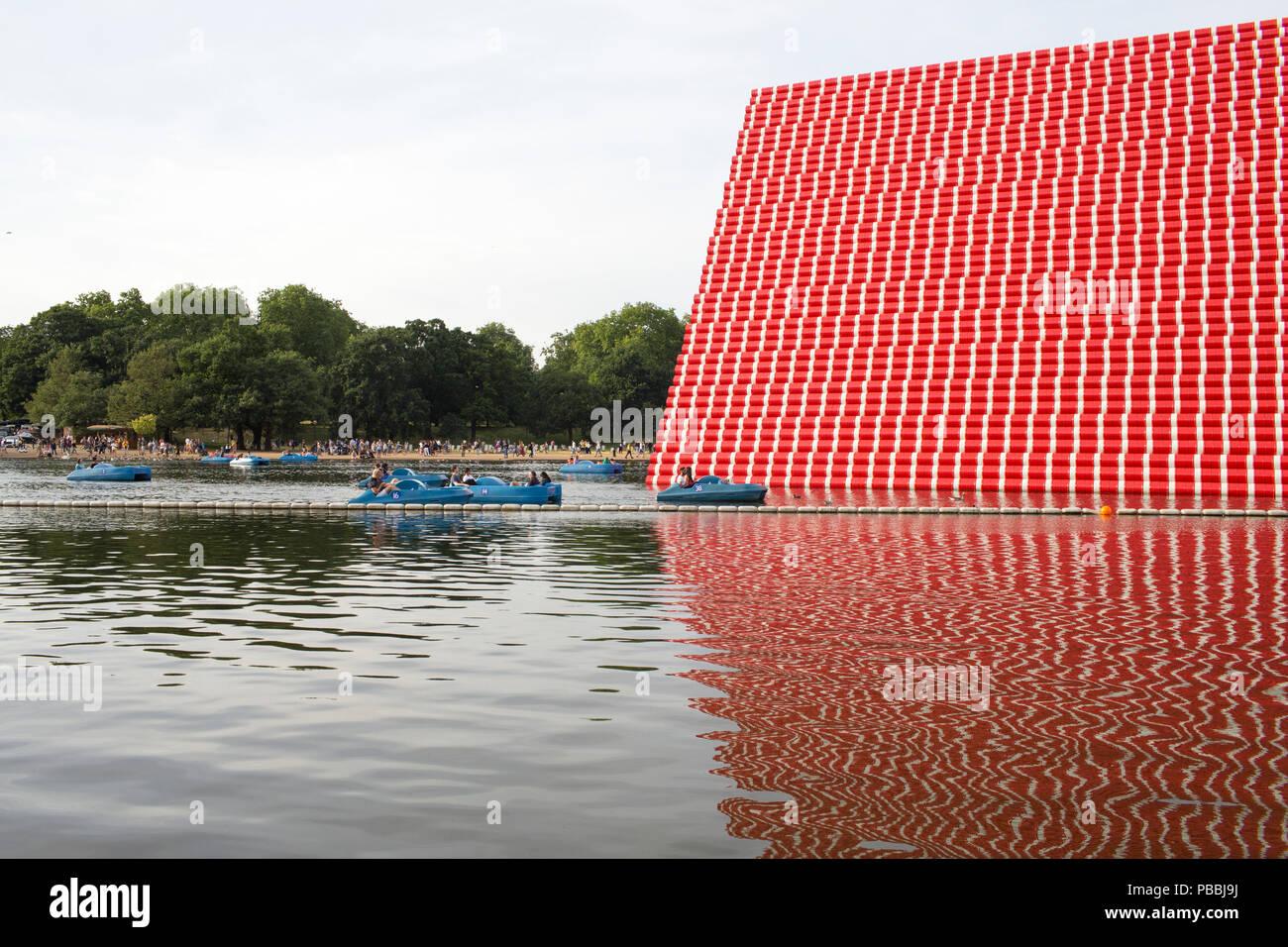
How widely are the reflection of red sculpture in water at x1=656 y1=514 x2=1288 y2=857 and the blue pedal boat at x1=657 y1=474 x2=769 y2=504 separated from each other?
15790 mm

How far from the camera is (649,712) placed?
975cm

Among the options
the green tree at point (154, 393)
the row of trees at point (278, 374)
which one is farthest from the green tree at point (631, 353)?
the green tree at point (154, 393)

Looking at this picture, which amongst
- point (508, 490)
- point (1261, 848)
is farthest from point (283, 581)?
point (508, 490)

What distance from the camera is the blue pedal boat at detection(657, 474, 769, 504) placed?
3669cm

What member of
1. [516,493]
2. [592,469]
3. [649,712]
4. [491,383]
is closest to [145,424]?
[491,383]

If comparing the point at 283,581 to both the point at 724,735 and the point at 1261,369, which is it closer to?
the point at 724,735

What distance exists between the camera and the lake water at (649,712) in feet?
22.9

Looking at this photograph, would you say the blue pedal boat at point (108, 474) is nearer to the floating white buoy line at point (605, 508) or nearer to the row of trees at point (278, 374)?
the floating white buoy line at point (605, 508)

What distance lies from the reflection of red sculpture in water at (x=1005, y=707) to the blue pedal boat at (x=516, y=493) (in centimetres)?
1714

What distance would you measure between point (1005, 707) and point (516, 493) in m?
28.7

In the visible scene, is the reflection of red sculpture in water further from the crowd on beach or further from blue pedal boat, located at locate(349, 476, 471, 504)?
the crowd on beach

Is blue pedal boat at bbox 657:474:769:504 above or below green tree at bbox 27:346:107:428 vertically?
below

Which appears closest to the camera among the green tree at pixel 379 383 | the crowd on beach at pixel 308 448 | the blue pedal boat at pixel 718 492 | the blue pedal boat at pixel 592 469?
the blue pedal boat at pixel 718 492

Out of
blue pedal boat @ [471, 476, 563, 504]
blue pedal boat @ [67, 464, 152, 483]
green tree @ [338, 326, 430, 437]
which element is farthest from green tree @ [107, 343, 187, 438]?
blue pedal boat @ [471, 476, 563, 504]
